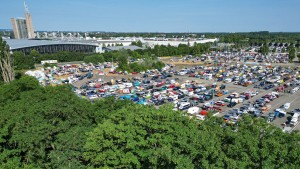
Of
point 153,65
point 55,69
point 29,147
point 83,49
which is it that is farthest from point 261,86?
point 83,49

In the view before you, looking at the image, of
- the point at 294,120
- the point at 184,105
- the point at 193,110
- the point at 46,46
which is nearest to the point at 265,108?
the point at 294,120

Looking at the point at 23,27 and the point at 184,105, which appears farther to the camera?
the point at 23,27

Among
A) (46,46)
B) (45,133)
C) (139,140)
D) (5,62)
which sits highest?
(5,62)

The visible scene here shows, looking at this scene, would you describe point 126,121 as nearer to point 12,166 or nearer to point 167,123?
point 167,123

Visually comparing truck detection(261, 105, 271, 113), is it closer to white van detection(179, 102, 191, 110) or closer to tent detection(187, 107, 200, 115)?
tent detection(187, 107, 200, 115)

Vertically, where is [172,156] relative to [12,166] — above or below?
above

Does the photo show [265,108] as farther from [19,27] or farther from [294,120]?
[19,27]

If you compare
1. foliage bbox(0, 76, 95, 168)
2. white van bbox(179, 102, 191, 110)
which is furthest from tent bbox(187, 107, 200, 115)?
foliage bbox(0, 76, 95, 168)
